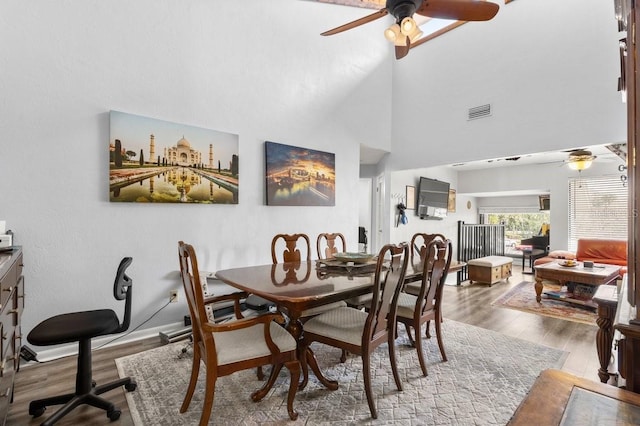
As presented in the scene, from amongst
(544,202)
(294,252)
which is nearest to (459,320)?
(294,252)

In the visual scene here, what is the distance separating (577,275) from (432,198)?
2850 mm

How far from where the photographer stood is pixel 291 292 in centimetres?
178

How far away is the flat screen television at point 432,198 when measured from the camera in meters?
6.19

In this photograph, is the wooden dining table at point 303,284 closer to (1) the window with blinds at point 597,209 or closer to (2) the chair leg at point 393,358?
(2) the chair leg at point 393,358

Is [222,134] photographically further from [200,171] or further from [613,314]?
[613,314]

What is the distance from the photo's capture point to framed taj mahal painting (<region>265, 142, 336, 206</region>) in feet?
12.3

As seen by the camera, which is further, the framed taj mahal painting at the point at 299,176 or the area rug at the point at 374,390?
the framed taj mahal painting at the point at 299,176

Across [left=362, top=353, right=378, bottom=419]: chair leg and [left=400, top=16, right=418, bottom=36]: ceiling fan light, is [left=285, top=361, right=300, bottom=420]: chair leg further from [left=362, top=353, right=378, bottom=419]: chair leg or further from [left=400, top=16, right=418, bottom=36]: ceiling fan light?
[left=400, top=16, right=418, bottom=36]: ceiling fan light

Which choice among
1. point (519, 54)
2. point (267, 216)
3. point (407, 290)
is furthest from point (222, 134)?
point (519, 54)

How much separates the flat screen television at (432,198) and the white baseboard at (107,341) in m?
4.80

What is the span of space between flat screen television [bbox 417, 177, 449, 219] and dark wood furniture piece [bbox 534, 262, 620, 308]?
2283mm

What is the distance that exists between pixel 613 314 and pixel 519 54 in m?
3.47

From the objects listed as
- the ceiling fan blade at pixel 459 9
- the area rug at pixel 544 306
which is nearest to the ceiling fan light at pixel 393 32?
the ceiling fan blade at pixel 459 9

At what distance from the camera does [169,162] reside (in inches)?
118
